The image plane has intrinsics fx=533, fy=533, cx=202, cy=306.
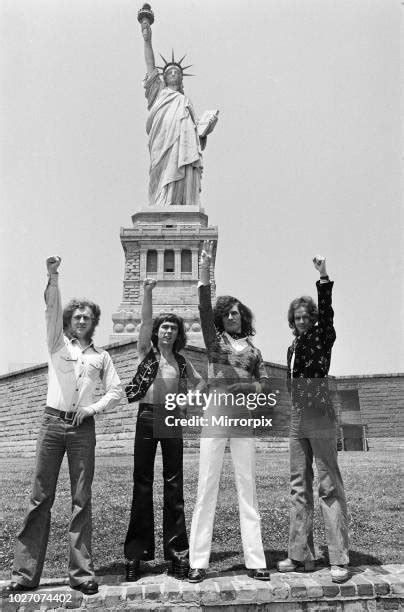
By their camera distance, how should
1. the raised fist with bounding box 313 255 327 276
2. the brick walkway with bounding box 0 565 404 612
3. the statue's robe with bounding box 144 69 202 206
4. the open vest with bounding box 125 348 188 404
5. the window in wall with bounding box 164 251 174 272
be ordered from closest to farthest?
the brick walkway with bounding box 0 565 404 612, the open vest with bounding box 125 348 188 404, the raised fist with bounding box 313 255 327 276, the window in wall with bounding box 164 251 174 272, the statue's robe with bounding box 144 69 202 206

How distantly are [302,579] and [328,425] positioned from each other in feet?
4.17

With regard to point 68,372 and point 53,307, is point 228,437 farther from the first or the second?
point 53,307

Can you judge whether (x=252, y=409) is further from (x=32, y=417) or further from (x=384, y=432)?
(x=384, y=432)

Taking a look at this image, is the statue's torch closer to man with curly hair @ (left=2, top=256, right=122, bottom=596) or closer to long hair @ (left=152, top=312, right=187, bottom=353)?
long hair @ (left=152, top=312, right=187, bottom=353)

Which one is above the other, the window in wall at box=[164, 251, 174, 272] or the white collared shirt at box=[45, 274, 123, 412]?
the window in wall at box=[164, 251, 174, 272]

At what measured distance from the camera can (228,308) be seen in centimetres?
490

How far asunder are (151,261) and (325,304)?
2312 cm

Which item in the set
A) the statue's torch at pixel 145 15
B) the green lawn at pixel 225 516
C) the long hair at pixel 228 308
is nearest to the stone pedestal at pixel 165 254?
the statue's torch at pixel 145 15

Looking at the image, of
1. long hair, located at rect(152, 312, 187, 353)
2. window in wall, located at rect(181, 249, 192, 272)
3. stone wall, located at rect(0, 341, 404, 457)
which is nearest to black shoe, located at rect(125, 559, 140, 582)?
long hair, located at rect(152, 312, 187, 353)

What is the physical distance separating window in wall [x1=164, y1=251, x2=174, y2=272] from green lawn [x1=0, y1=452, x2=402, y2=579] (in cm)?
1773

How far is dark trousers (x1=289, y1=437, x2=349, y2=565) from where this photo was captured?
4.50m

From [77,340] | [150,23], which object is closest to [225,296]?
[77,340]

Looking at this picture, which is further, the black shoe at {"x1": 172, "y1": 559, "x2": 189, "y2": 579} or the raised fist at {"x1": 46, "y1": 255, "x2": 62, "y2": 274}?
the raised fist at {"x1": 46, "y1": 255, "x2": 62, "y2": 274}

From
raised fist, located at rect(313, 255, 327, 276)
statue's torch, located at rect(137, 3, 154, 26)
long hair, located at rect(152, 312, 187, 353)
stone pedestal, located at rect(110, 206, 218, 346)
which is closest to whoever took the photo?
raised fist, located at rect(313, 255, 327, 276)
